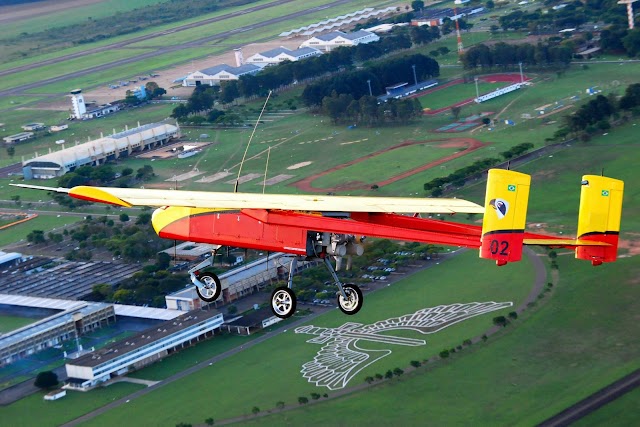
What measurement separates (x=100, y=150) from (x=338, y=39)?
194 ft

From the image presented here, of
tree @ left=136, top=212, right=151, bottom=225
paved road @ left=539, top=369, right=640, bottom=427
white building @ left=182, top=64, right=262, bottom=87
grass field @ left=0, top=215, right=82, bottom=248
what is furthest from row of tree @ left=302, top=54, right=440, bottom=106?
paved road @ left=539, top=369, right=640, bottom=427

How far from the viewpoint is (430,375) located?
68.9 m

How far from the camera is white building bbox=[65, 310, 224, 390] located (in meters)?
74.1

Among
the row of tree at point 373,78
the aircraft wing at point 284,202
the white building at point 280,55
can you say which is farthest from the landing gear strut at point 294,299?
the white building at point 280,55

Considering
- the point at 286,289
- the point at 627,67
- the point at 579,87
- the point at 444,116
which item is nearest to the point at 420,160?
the point at 444,116

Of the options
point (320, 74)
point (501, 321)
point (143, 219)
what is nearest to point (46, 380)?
point (501, 321)

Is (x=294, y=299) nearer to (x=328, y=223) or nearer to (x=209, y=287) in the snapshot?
(x=209, y=287)

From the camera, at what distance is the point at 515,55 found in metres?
154

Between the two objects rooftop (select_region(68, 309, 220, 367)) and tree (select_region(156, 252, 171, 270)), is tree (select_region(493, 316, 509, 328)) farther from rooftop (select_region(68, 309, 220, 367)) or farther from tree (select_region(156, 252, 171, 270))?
tree (select_region(156, 252, 171, 270))

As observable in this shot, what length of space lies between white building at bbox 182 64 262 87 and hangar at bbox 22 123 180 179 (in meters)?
28.2

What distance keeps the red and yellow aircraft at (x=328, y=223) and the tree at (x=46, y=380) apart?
32.4 m

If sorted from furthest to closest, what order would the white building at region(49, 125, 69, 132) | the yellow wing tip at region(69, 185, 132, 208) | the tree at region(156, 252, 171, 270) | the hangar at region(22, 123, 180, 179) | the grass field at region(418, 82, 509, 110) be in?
1. the white building at region(49, 125, 69, 132)
2. the grass field at region(418, 82, 509, 110)
3. the hangar at region(22, 123, 180, 179)
4. the tree at region(156, 252, 171, 270)
5. the yellow wing tip at region(69, 185, 132, 208)

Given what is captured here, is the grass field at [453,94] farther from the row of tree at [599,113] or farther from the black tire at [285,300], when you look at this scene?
the black tire at [285,300]

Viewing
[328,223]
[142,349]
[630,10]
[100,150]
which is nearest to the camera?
[328,223]
